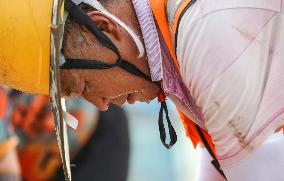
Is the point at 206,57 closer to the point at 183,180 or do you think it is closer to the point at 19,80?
the point at 19,80

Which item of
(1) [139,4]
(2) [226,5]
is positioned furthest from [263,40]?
(1) [139,4]

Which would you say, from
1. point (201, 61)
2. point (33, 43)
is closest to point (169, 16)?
point (201, 61)

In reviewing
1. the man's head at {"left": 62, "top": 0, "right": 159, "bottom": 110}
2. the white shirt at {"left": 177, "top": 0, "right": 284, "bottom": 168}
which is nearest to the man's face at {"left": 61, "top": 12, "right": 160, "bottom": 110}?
the man's head at {"left": 62, "top": 0, "right": 159, "bottom": 110}

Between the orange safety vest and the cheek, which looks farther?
the cheek

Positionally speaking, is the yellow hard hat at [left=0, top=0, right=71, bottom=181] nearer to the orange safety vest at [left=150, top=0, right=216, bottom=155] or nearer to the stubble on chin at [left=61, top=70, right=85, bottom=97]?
the stubble on chin at [left=61, top=70, right=85, bottom=97]

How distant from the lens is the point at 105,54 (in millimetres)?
1635

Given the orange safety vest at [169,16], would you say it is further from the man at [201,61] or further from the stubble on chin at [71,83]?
the stubble on chin at [71,83]

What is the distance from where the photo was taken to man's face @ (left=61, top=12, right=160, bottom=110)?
5.32ft

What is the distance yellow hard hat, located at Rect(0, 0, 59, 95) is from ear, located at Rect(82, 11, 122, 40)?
10 centimetres

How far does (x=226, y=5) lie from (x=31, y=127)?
1.57 m

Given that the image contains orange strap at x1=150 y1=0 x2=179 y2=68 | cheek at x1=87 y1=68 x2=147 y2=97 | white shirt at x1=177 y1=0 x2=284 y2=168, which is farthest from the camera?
cheek at x1=87 y1=68 x2=147 y2=97

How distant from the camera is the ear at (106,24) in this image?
161 centimetres

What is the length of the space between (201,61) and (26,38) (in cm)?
44

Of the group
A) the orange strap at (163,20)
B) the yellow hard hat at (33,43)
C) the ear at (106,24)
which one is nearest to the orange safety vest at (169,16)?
the orange strap at (163,20)
